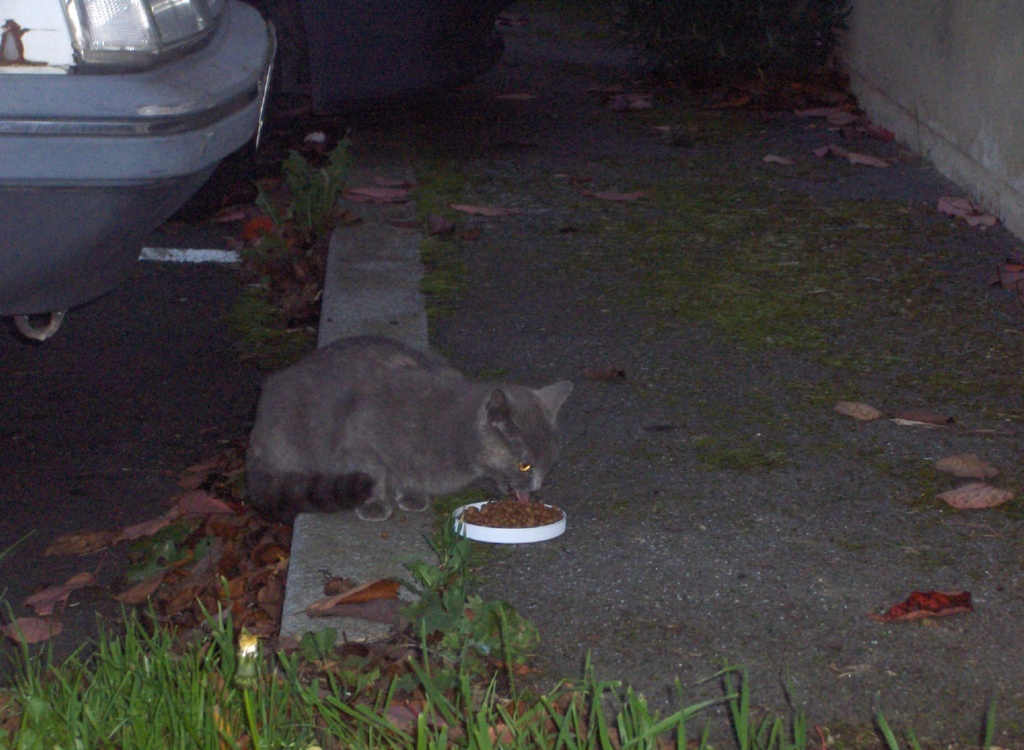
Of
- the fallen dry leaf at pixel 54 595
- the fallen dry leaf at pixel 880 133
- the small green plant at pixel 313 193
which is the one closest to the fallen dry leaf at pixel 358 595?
the fallen dry leaf at pixel 54 595

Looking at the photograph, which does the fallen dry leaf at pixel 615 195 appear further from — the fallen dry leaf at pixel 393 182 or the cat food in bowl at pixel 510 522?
the cat food in bowl at pixel 510 522

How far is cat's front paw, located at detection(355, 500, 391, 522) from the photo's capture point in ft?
10.7

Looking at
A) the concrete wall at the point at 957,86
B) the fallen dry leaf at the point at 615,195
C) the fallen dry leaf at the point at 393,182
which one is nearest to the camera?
the concrete wall at the point at 957,86

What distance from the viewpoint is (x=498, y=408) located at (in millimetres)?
3270

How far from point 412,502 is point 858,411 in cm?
142

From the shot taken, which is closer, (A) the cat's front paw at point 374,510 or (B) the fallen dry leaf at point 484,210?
(A) the cat's front paw at point 374,510

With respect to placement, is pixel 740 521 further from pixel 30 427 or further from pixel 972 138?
pixel 972 138

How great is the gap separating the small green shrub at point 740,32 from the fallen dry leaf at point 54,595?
6368 millimetres

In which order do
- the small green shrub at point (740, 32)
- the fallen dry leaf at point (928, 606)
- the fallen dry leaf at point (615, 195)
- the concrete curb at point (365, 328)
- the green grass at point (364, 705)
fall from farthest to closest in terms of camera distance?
the small green shrub at point (740, 32) → the fallen dry leaf at point (615, 195) → the concrete curb at point (365, 328) → the fallen dry leaf at point (928, 606) → the green grass at point (364, 705)

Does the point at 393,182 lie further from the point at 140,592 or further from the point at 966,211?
the point at 140,592

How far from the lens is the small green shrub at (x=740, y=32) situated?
8.30m

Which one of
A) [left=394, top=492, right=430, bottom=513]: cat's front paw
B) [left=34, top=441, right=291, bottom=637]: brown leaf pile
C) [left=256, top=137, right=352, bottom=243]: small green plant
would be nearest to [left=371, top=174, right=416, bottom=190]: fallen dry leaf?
[left=256, top=137, right=352, bottom=243]: small green plant

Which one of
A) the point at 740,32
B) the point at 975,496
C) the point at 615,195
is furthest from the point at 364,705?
the point at 740,32

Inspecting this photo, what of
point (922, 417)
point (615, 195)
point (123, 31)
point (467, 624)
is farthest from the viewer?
point (615, 195)
